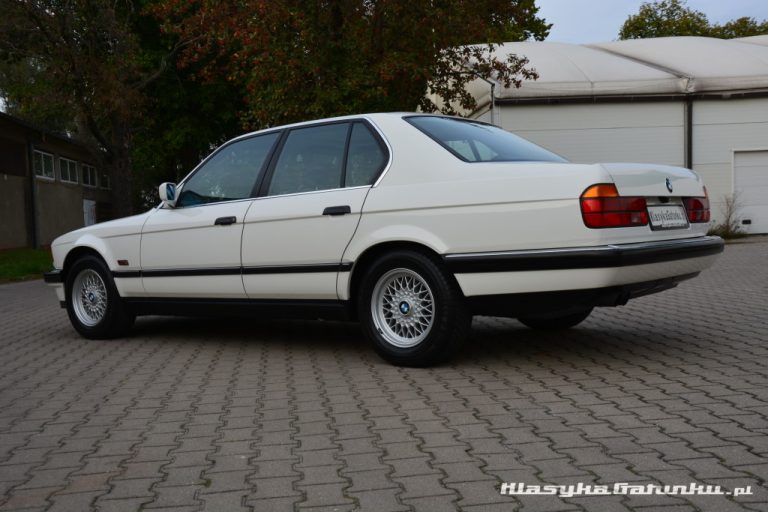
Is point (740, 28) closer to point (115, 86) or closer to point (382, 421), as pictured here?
point (115, 86)

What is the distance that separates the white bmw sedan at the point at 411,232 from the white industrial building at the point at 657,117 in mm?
15487

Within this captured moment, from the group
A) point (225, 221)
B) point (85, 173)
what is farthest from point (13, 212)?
point (225, 221)

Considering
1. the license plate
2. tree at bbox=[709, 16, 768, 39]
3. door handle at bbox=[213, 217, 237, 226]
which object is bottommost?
the license plate

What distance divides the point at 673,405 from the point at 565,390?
0.66 meters

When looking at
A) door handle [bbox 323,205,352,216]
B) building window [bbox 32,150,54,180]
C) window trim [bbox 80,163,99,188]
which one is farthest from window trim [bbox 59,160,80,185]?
door handle [bbox 323,205,352,216]

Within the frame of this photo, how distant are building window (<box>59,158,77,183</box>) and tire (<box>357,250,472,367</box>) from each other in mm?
33753

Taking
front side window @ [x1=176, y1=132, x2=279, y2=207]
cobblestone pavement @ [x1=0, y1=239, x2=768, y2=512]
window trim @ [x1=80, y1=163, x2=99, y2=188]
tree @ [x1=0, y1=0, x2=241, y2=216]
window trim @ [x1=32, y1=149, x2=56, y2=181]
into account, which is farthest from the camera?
window trim @ [x1=80, y1=163, x2=99, y2=188]

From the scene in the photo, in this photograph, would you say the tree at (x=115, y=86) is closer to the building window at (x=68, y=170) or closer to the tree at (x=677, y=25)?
the building window at (x=68, y=170)

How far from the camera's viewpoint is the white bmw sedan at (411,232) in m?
4.91

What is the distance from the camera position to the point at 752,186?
22469mm

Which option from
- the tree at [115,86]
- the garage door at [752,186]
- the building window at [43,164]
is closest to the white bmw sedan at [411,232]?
the tree at [115,86]

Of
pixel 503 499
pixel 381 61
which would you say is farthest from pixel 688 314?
pixel 381 61

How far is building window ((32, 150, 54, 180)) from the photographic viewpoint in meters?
32.2

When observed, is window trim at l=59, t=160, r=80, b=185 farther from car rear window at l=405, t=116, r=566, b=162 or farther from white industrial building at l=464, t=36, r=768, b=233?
car rear window at l=405, t=116, r=566, b=162
